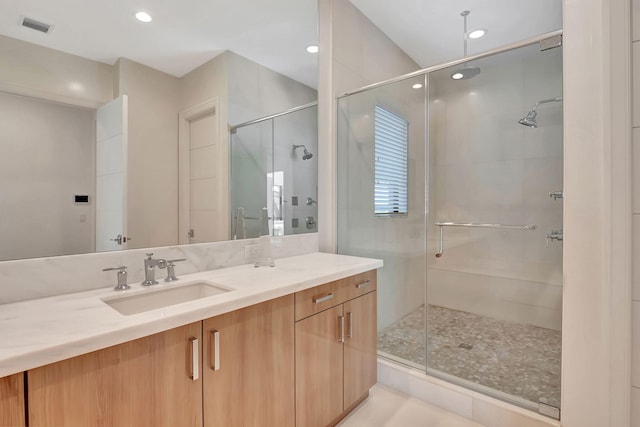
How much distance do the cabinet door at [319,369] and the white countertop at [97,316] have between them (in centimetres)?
20

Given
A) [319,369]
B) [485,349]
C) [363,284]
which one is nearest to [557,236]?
[485,349]

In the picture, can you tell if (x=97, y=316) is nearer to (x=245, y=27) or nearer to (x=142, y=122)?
(x=142, y=122)

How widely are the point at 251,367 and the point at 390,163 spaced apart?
6.42 ft

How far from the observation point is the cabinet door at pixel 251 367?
1005mm

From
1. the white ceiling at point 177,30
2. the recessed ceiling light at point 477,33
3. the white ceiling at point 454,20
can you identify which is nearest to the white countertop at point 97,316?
the white ceiling at point 177,30

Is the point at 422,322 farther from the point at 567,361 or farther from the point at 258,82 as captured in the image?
the point at 258,82

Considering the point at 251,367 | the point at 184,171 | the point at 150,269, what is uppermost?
the point at 184,171

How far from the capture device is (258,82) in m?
1.87

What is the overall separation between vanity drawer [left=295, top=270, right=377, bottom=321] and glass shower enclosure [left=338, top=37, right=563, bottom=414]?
2.03ft

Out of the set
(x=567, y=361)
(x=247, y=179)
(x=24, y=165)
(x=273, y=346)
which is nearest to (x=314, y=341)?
(x=273, y=346)

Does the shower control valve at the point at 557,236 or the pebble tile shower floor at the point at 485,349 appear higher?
the shower control valve at the point at 557,236

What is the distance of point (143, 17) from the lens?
4.42ft

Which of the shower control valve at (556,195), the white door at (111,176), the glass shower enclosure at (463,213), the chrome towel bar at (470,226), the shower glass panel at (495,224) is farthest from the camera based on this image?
the chrome towel bar at (470,226)

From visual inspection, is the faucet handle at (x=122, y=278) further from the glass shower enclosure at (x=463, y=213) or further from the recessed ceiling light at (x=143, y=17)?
the glass shower enclosure at (x=463, y=213)
